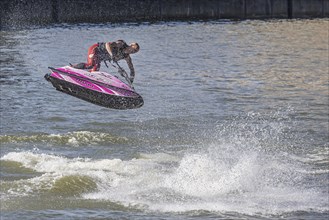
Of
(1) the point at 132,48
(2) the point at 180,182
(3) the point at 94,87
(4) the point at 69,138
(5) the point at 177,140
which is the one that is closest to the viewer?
(1) the point at 132,48

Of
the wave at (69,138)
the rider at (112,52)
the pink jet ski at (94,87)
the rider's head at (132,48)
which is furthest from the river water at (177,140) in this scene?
the rider's head at (132,48)

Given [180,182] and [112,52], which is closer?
[112,52]

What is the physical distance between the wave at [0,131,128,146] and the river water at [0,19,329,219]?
40mm

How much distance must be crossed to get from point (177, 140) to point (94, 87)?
11626 mm

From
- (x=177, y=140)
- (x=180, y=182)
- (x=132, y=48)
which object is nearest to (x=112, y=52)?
(x=132, y=48)

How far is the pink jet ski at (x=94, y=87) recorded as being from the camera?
29734 millimetres

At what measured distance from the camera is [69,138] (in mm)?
41406

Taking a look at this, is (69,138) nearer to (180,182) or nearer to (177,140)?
(177,140)

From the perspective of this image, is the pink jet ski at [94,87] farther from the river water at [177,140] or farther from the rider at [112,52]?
the river water at [177,140]

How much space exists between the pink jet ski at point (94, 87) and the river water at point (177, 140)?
2941 millimetres

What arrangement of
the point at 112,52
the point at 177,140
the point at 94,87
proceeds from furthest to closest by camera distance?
the point at 177,140
the point at 94,87
the point at 112,52

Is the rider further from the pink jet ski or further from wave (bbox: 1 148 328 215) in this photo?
wave (bbox: 1 148 328 215)

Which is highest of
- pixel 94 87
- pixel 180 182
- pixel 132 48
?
pixel 132 48

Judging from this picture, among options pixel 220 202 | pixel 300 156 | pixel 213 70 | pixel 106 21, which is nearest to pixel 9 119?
pixel 300 156
